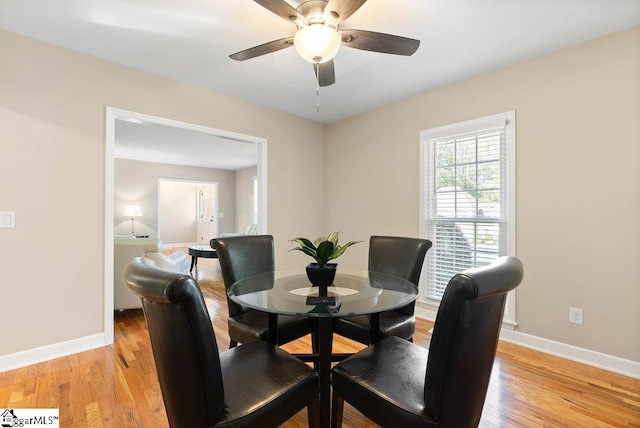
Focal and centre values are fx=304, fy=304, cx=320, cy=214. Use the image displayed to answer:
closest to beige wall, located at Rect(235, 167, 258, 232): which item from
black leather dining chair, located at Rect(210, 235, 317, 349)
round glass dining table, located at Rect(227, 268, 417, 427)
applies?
black leather dining chair, located at Rect(210, 235, 317, 349)

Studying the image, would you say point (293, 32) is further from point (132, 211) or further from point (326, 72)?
point (132, 211)

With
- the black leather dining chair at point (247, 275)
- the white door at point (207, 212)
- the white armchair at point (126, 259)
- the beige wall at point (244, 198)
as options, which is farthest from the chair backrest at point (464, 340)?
the white door at point (207, 212)

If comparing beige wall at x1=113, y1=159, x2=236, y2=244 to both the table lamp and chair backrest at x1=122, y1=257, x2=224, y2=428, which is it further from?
chair backrest at x1=122, y1=257, x2=224, y2=428

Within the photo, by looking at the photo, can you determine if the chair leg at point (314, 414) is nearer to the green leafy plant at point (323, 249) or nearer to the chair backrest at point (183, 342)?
the chair backrest at point (183, 342)

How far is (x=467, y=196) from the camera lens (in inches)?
117

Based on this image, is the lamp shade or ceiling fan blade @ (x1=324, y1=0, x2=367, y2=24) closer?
ceiling fan blade @ (x1=324, y1=0, x2=367, y2=24)

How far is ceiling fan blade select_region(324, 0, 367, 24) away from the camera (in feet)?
4.98

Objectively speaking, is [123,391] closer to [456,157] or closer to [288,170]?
[288,170]

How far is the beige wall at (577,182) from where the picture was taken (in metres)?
2.14

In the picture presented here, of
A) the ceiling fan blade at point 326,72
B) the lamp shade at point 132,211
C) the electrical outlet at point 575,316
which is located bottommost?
the electrical outlet at point 575,316

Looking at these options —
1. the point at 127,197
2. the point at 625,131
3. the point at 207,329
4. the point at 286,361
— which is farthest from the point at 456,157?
the point at 127,197

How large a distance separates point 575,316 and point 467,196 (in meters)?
1.27

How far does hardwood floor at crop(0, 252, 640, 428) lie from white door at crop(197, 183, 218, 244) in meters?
6.68

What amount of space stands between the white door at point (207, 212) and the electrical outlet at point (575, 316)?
825cm
